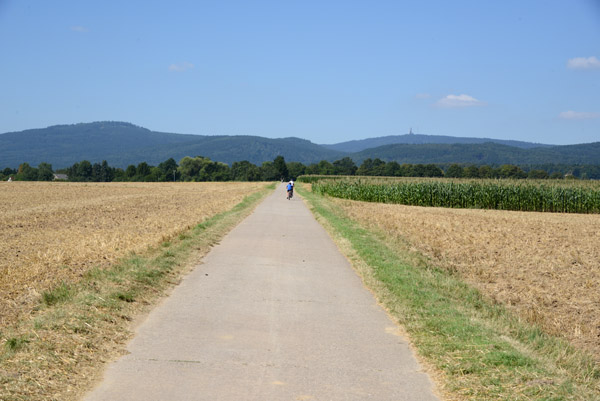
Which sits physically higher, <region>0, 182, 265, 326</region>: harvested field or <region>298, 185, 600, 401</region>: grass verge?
<region>0, 182, 265, 326</region>: harvested field

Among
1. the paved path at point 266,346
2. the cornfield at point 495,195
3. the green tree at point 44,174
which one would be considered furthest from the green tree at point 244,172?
the paved path at point 266,346

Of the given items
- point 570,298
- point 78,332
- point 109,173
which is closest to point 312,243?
point 570,298

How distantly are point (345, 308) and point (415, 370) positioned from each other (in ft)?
8.65

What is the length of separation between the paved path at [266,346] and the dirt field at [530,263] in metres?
3.24

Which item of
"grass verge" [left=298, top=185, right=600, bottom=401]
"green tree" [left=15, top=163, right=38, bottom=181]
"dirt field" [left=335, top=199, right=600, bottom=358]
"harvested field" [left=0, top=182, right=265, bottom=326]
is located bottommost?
"dirt field" [left=335, top=199, right=600, bottom=358]

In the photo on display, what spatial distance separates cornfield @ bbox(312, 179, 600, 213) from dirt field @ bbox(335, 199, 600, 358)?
16.6 metres

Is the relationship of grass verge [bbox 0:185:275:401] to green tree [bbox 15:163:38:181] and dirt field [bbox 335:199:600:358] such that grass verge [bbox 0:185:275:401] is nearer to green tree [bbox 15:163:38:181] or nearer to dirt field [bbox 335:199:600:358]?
dirt field [bbox 335:199:600:358]

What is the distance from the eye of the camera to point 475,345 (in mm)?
5938

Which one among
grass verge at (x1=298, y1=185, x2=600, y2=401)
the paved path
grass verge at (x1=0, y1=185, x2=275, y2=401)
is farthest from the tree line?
grass verge at (x1=0, y1=185, x2=275, y2=401)

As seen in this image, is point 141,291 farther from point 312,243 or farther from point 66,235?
point 66,235

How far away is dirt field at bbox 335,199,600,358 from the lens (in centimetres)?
927

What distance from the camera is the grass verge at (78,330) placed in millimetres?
4535

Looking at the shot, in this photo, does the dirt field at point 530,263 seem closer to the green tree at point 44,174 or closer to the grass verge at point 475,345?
the grass verge at point 475,345

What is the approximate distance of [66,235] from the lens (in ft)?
54.2
